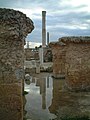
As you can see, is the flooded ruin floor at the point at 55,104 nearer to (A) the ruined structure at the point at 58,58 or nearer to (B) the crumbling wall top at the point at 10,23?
(B) the crumbling wall top at the point at 10,23

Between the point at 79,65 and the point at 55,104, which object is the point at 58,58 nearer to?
the point at 79,65

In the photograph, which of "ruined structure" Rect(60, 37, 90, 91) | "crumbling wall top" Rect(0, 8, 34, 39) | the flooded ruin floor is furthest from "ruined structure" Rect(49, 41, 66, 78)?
"crumbling wall top" Rect(0, 8, 34, 39)

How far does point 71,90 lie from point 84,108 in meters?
3.25

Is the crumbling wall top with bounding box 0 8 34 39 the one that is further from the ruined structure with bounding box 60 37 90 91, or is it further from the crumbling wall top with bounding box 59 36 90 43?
the ruined structure with bounding box 60 37 90 91

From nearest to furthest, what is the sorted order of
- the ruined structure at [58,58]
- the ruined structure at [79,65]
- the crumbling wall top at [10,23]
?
the crumbling wall top at [10,23]
the ruined structure at [79,65]
the ruined structure at [58,58]

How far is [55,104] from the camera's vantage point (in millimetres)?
8945

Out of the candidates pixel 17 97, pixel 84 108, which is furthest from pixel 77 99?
pixel 17 97

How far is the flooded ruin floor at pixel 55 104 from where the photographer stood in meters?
7.46

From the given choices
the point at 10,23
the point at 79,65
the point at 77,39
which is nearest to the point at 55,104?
the point at 79,65

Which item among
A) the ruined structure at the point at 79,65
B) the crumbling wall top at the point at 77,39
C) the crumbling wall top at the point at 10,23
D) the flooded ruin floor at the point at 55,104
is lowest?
the flooded ruin floor at the point at 55,104

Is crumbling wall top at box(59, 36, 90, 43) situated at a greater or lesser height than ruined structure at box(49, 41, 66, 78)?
greater

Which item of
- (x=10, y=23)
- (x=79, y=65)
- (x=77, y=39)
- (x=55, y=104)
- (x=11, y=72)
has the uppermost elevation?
Answer: (x=10, y=23)

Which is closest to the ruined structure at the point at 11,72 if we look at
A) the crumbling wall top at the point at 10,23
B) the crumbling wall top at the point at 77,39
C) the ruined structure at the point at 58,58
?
the crumbling wall top at the point at 10,23

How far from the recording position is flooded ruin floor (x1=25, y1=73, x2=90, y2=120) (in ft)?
24.5
